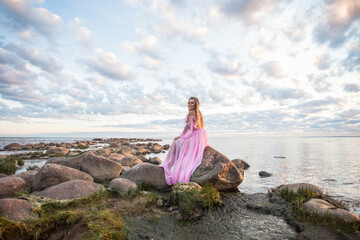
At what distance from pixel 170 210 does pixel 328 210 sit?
4559 millimetres

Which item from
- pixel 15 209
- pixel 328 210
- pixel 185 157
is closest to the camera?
pixel 15 209

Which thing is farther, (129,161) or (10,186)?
(129,161)

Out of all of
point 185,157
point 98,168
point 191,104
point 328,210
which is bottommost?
point 328,210

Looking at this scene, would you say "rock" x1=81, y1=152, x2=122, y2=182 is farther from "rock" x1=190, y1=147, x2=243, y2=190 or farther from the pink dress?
"rock" x1=190, y1=147, x2=243, y2=190

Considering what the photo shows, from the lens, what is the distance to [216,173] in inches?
321

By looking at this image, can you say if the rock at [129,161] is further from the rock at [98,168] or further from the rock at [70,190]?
the rock at [70,190]

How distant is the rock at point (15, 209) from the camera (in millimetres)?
4535

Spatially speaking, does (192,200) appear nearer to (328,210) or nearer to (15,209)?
(328,210)

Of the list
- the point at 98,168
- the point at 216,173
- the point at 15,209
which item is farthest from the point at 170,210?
the point at 98,168

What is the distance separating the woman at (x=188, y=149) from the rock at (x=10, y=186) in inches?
221

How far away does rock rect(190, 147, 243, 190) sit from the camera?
816cm

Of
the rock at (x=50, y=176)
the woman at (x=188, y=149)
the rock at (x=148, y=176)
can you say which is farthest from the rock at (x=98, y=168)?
the woman at (x=188, y=149)

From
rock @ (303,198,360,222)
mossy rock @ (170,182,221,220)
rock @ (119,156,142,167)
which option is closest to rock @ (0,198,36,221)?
mossy rock @ (170,182,221,220)

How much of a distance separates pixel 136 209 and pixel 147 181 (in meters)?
2.88
